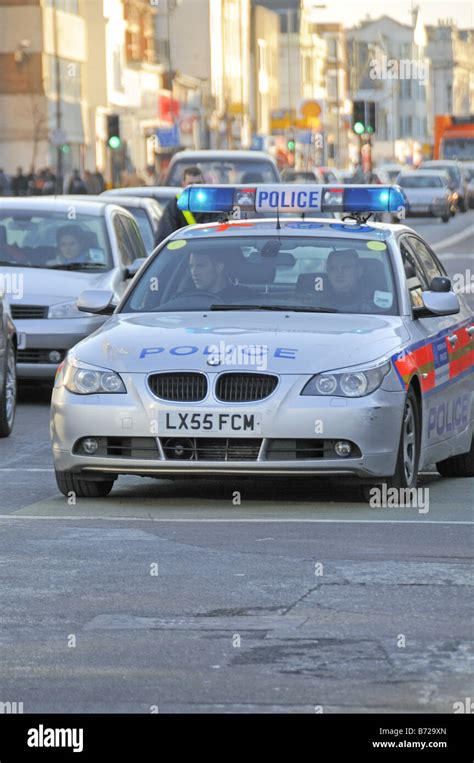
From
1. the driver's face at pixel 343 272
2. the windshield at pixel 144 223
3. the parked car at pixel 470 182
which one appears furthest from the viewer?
the parked car at pixel 470 182

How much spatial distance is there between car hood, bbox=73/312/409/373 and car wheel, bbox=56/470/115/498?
2.10 feet

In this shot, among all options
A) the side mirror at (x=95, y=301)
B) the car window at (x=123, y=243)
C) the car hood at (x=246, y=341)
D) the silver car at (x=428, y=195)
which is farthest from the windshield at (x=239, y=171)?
the silver car at (x=428, y=195)

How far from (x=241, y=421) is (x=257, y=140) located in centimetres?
9196

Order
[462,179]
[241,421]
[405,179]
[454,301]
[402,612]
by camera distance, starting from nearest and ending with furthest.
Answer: [402,612] < [241,421] < [454,301] < [405,179] < [462,179]

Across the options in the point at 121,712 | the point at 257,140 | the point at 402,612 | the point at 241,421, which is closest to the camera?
the point at 121,712

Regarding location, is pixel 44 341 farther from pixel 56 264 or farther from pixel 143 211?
pixel 143 211

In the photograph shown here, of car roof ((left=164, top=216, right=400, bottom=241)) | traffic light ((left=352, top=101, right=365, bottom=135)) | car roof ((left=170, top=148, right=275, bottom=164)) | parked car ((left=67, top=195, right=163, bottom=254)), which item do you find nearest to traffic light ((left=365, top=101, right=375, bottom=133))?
traffic light ((left=352, top=101, right=365, bottom=135))

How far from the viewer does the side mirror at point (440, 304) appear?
1145cm

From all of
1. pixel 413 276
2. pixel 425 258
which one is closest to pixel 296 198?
pixel 425 258

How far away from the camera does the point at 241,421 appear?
1038 cm

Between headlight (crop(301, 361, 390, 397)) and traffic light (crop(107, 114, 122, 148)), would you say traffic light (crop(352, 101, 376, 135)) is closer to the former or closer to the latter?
traffic light (crop(107, 114, 122, 148))

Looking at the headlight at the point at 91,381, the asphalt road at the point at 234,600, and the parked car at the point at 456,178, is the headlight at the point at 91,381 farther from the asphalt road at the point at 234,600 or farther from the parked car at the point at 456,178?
the parked car at the point at 456,178

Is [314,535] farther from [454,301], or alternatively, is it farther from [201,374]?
[454,301]

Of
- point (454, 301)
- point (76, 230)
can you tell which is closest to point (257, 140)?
point (76, 230)
